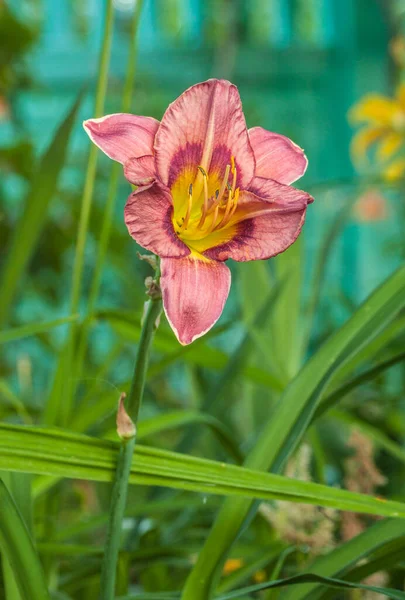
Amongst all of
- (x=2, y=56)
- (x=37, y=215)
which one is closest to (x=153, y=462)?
(x=37, y=215)

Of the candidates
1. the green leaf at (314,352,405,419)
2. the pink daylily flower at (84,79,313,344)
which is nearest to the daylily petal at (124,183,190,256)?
the pink daylily flower at (84,79,313,344)

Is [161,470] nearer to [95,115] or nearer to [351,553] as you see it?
[351,553]

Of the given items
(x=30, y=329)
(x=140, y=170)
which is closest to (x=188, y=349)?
(x=30, y=329)

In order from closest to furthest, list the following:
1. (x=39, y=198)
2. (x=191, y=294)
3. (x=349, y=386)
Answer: (x=191, y=294)
(x=349, y=386)
(x=39, y=198)

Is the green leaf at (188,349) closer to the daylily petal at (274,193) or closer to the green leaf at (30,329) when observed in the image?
the green leaf at (30,329)

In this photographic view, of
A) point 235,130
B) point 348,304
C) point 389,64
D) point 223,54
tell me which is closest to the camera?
point 235,130

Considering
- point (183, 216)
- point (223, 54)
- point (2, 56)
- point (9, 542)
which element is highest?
point (223, 54)

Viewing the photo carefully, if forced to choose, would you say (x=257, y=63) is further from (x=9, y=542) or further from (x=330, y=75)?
(x=9, y=542)
